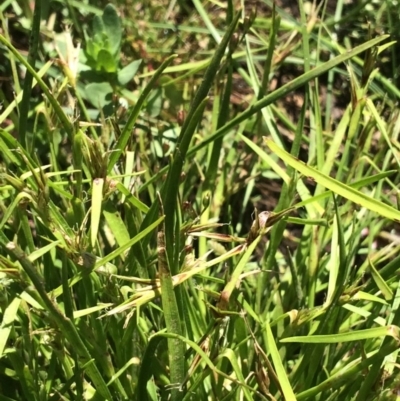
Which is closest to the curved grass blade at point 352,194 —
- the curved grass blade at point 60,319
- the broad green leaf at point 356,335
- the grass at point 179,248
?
the grass at point 179,248

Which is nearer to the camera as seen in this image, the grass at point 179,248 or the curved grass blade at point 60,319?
the curved grass blade at point 60,319

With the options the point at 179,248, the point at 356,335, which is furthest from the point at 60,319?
the point at 356,335

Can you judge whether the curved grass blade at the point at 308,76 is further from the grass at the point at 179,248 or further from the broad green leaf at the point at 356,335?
the broad green leaf at the point at 356,335

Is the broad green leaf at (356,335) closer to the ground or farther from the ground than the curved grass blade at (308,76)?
closer to the ground

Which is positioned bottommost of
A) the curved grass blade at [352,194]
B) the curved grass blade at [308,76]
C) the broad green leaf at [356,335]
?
the broad green leaf at [356,335]

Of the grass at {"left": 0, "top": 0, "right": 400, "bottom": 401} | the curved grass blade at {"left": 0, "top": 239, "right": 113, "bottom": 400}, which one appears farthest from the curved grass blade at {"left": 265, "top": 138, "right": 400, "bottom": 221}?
the curved grass blade at {"left": 0, "top": 239, "right": 113, "bottom": 400}

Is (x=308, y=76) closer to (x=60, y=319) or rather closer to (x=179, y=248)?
(x=179, y=248)

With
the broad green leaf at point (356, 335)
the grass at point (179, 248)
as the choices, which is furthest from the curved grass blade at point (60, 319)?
the broad green leaf at point (356, 335)

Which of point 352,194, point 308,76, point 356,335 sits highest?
point 308,76

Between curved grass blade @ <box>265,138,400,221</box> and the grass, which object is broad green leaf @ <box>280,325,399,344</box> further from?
curved grass blade @ <box>265,138,400,221</box>
